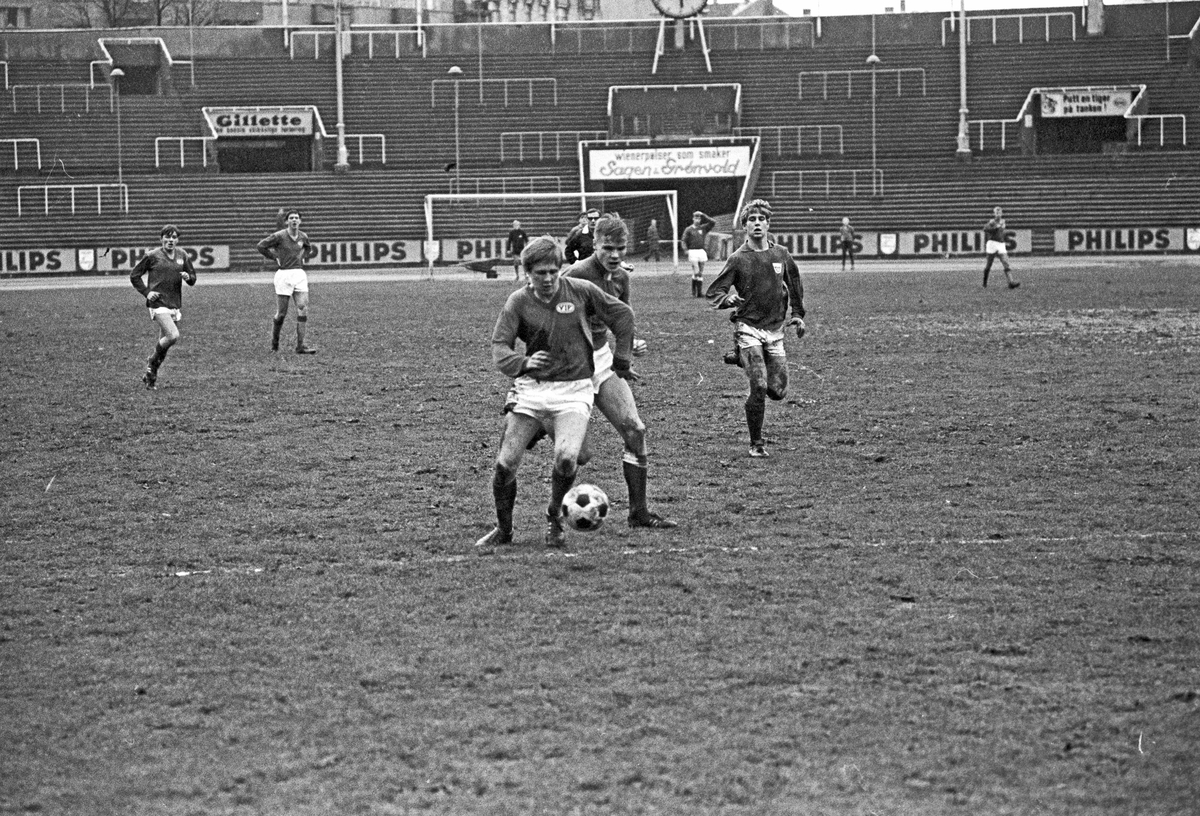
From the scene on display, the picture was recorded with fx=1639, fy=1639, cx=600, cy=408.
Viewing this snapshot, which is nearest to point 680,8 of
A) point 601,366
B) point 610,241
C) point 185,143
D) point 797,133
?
point 797,133

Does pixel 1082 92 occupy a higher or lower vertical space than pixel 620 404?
higher

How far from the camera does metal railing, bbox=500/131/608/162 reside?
5534 cm

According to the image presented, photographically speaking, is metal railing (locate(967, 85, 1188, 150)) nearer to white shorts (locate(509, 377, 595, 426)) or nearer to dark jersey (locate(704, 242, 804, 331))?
dark jersey (locate(704, 242, 804, 331))

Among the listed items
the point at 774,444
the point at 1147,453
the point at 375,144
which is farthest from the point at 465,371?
the point at 375,144

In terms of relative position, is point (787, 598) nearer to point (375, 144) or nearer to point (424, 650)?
→ point (424, 650)

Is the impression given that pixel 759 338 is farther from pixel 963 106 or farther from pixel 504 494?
pixel 963 106

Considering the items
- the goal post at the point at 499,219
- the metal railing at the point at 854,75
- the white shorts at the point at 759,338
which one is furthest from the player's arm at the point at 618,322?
Result: the metal railing at the point at 854,75

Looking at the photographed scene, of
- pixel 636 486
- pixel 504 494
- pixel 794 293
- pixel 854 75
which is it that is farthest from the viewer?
pixel 854 75

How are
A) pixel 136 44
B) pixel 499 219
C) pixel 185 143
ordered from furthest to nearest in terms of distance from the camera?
1. pixel 136 44
2. pixel 185 143
3. pixel 499 219

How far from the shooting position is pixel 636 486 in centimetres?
1067

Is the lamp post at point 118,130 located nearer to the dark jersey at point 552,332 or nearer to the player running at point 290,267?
the player running at point 290,267

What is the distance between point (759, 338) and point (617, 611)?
557 centimetres

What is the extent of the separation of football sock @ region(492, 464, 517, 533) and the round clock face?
51.3m

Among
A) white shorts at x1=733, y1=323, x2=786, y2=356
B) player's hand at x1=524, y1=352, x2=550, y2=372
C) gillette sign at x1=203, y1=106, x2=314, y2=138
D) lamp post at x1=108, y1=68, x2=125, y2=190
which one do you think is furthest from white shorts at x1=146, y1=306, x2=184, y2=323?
gillette sign at x1=203, y1=106, x2=314, y2=138
